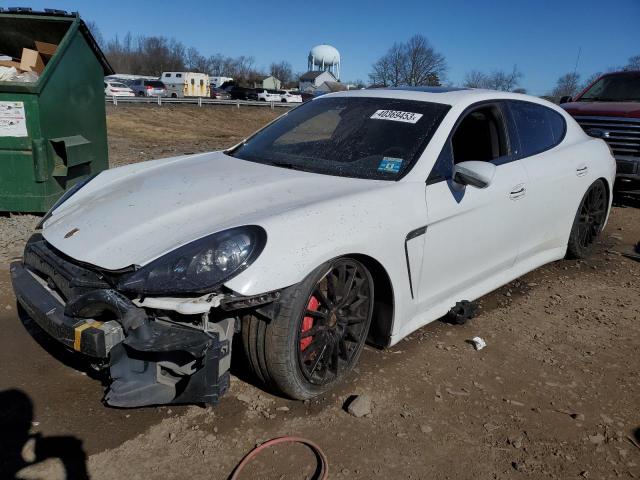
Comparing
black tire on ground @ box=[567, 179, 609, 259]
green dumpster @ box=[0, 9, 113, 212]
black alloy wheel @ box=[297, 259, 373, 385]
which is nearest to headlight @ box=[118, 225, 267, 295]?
black alloy wheel @ box=[297, 259, 373, 385]

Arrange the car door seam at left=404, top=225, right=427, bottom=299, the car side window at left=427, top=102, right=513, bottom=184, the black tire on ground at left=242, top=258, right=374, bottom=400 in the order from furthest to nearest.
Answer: the car side window at left=427, top=102, right=513, bottom=184, the car door seam at left=404, top=225, right=427, bottom=299, the black tire on ground at left=242, top=258, right=374, bottom=400

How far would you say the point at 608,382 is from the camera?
316 cm

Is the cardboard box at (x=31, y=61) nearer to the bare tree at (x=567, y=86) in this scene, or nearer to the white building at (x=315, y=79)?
the bare tree at (x=567, y=86)

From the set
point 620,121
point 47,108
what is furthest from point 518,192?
point 620,121

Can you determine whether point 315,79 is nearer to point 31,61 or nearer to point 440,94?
point 31,61

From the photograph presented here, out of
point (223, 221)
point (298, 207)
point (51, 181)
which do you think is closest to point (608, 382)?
point (298, 207)

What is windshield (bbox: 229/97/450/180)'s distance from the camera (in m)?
3.26

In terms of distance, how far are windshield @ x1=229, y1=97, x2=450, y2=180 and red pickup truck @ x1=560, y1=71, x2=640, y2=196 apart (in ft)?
17.0

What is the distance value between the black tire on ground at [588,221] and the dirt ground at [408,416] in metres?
1.05

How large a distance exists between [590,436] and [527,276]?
229 cm

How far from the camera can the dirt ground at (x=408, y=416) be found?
239 cm

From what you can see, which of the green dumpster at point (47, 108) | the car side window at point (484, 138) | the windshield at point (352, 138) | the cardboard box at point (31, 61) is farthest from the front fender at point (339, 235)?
the cardboard box at point (31, 61)

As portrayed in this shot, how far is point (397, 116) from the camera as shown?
11.6 feet

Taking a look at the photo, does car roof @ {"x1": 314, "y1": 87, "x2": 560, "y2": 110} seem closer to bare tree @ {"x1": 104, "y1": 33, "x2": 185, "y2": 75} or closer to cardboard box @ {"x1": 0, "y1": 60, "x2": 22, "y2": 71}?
cardboard box @ {"x1": 0, "y1": 60, "x2": 22, "y2": 71}
